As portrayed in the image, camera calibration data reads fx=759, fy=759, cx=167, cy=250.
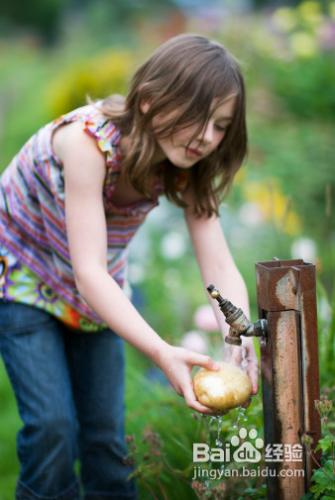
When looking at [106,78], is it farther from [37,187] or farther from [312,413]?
[312,413]

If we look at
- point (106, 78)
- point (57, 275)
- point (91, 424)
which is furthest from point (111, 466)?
point (106, 78)

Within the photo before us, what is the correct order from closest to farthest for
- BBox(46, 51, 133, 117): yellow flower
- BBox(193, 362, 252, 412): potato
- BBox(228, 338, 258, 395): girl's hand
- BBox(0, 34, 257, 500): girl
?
BBox(193, 362, 252, 412): potato → BBox(228, 338, 258, 395): girl's hand → BBox(0, 34, 257, 500): girl → BBox(46, 51, 133, 117): yellow flower

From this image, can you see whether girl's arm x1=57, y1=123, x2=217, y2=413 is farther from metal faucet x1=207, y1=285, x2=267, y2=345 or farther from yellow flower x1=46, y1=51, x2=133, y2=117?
yellow flower x1=46, y1=51, x2=133, y2=117

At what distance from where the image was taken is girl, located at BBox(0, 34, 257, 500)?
7.01 ft

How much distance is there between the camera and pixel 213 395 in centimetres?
169

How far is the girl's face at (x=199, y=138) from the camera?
2.15 m

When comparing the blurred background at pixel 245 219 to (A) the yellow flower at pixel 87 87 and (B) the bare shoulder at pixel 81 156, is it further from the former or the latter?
(B) the bare shoulder at pixel 81 156

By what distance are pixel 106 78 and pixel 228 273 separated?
7.22 metres

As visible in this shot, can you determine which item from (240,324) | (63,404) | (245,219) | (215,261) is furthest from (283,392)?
(245,219)

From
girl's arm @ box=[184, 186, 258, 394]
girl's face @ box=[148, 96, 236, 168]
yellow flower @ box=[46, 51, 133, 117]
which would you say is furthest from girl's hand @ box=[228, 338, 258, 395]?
yellow flower @ box=[46, 51, 133, 117]

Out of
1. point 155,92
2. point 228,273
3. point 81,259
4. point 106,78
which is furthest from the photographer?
point 106,78

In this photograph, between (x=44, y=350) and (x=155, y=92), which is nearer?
(x=155, y=92)

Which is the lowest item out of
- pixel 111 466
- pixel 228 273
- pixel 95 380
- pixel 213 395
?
pixel 111 466

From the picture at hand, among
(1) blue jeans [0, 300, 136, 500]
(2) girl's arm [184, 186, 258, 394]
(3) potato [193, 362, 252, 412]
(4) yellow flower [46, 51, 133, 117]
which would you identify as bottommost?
(1) blue jeans [0, 300, 136, 500]
